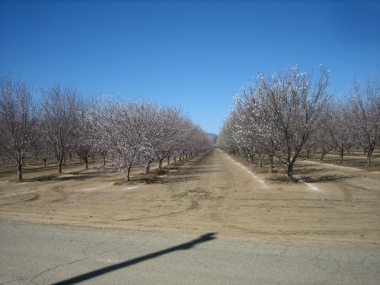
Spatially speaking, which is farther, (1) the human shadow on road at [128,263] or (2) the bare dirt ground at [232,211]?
(2) the bare dirt ground at [232,211]

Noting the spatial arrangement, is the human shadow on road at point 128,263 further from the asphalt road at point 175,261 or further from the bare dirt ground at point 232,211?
the bare dirt ground at point 232,211

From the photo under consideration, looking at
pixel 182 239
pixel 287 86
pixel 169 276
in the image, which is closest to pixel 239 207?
pixel 182 239

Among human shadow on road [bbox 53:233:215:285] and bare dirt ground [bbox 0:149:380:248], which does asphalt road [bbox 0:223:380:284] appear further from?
bare dirt ground [bbox 0:149:380:248]

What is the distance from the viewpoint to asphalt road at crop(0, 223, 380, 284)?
16.0 feet

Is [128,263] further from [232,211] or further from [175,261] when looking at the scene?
[232,211]

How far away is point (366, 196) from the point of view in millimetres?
12992

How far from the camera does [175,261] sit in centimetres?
564

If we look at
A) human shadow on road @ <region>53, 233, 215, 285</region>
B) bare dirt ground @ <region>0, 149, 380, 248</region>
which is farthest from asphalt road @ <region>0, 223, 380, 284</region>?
bare dirt ground @ <region>0, 149, 380, 248</region>

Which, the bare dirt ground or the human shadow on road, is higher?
the human shadow on road

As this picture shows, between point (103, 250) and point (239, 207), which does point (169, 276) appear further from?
point (239, 207)

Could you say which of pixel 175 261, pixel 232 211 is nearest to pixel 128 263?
pixel 175 261

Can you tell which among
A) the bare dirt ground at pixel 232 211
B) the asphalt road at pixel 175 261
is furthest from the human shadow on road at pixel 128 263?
the bare dirt ground at pixel 232 211

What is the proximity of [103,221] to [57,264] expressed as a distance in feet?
12.7

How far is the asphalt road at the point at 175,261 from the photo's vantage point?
488 centimetres
